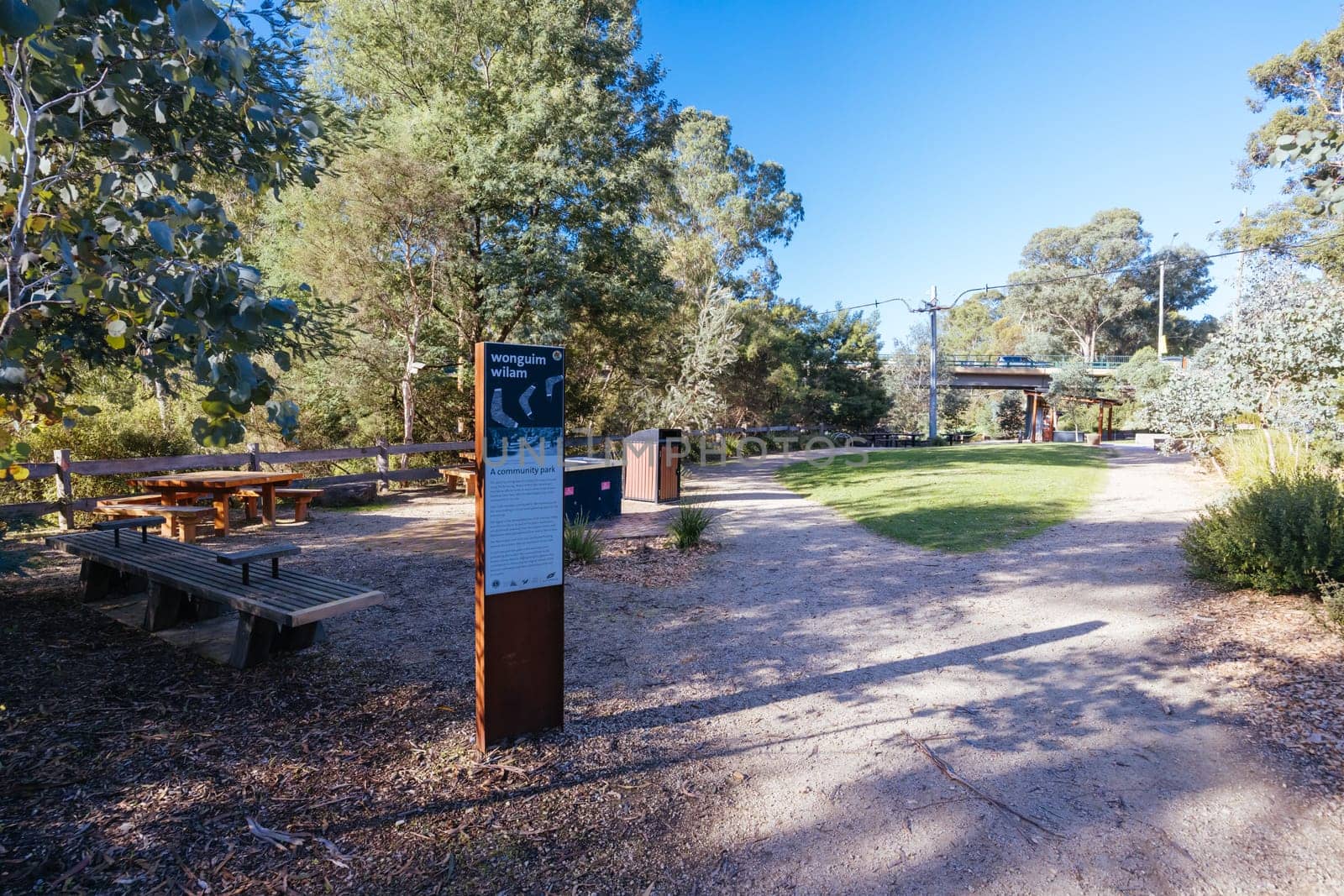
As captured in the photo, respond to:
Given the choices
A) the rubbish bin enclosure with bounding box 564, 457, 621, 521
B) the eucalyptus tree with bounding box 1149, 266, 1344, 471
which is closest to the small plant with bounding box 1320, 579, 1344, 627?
the eucalyptus tree with bounding box 1149, 266, 1344, 471

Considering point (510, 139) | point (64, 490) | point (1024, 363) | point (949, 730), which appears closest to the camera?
point (949, 730)

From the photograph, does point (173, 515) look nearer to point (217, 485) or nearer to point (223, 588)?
point (217, 485)

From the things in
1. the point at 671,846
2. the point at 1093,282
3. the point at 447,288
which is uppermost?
the point at 1093,282

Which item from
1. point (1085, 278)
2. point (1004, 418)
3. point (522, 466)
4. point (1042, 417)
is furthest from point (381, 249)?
point (1085, 278)

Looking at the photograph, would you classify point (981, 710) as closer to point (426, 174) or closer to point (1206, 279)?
point (426, 174)

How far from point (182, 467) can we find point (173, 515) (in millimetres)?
2107

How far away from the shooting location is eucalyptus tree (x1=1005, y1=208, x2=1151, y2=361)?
6147 cm

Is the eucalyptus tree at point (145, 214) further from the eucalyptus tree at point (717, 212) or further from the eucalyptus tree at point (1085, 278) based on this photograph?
the eucalyptus tree at point (1085, 278)

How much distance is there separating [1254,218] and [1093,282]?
3345 cm

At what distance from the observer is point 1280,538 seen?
225 inches

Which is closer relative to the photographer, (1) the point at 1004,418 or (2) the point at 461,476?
(2) the point at 461,476

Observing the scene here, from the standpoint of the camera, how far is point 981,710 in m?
4.02

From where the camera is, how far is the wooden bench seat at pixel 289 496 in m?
9.70

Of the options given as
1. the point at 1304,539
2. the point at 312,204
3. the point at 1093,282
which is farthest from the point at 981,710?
the point at 1093,282
